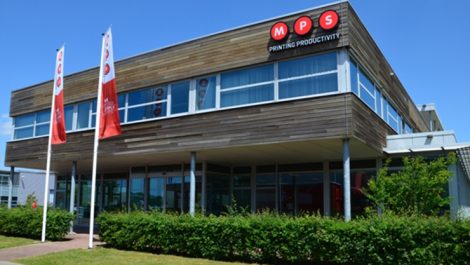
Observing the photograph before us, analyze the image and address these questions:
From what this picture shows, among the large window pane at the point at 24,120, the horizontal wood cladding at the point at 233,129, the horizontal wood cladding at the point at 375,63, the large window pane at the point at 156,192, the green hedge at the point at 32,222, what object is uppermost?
the horizontal wood cladding at the point at 375,63

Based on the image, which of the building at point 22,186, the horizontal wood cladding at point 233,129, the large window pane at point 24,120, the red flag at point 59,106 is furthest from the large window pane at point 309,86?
the building at point 22,186

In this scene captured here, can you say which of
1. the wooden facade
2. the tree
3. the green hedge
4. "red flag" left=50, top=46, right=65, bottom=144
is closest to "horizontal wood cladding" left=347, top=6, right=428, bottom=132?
the wooden facade

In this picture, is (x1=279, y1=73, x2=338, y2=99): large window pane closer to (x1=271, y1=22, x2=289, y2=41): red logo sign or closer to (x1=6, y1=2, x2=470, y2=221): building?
(x1=6, y1=2, x2=470, y2=221): building

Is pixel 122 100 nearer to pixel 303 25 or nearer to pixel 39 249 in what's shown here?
pixel 39 249

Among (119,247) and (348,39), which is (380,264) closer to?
(348,39)

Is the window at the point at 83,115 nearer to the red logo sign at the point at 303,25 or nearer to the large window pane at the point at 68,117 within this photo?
the large window pane at the point at 68,117

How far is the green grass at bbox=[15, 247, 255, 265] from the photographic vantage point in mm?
13195

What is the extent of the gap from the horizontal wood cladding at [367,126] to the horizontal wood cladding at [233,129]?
0.47 meters

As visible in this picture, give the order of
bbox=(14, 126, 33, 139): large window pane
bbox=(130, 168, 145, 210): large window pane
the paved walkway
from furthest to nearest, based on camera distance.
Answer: bbox=(14, 126, 33, 139): large window pane < bbox=(130, 168, 145, 210): large window pane < the paved walkway

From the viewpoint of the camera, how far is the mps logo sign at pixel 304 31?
585 inches

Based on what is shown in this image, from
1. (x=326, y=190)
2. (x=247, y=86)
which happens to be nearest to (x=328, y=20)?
(x=247, y=86)

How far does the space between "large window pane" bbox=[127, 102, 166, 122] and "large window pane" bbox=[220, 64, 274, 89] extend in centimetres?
321

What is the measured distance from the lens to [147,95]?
20.0m

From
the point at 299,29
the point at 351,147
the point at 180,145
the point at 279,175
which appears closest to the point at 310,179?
the point at 279,175
